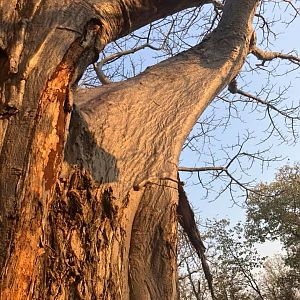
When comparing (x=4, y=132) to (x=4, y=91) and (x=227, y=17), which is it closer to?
(x=4, y=91)

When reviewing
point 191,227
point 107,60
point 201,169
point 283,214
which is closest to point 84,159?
point 191,227

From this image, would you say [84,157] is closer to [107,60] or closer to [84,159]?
[84,159]

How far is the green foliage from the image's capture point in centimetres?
1441

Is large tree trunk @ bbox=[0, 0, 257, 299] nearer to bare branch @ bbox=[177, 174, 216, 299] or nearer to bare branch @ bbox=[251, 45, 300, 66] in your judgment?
bare branch @ bbox=[177, 174, 216, 299]

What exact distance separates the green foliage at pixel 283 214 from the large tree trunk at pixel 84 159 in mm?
12132

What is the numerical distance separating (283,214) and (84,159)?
13.8m

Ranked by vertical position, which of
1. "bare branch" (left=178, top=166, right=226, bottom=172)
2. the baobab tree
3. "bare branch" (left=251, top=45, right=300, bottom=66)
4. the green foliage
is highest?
the green foliage

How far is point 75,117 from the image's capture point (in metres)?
2.04

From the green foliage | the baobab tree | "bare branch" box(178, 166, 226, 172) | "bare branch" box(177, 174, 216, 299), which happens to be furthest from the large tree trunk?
the green foliage

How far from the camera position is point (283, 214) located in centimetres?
1468

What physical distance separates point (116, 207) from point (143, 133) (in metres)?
0.58

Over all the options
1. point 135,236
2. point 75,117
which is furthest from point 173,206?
point 75,117

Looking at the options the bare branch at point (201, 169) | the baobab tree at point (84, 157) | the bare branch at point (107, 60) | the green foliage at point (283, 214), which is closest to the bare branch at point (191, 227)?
the baobab tree at point (84, 157)

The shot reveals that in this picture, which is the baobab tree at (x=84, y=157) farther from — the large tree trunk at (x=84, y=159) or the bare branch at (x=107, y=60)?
the bare branch at (x=107, y=60)
